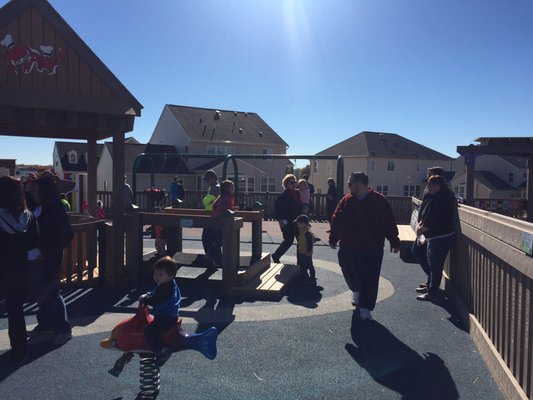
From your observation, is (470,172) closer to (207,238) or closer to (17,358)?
(207,238)

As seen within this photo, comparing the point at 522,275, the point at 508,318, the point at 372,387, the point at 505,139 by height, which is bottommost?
the point at 372,387

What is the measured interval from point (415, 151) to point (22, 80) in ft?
180

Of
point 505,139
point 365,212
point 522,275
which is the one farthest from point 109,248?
point 505,139

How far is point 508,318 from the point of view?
4047mm

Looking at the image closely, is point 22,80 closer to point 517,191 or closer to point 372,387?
point 372,387

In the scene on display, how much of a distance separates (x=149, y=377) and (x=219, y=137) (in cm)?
3907

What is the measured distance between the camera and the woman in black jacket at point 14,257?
4402 millimetres

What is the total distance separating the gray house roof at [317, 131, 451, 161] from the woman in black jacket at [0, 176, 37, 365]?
4966cm

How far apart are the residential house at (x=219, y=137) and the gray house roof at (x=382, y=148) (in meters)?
11.8

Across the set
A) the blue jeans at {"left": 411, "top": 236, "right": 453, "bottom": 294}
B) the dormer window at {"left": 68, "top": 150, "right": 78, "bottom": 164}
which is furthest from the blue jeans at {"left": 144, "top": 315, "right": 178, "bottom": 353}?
the dormer window at {"left": 68, "top": 150, "right": 78, "bottom": 164}

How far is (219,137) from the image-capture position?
4222 cm

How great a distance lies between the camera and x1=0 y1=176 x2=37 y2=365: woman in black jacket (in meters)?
4.40

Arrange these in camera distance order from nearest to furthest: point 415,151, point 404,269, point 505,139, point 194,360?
point 194,360
point 404,269
point 505,139
point 415,151

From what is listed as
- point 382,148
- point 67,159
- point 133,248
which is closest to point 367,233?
point 133,248
